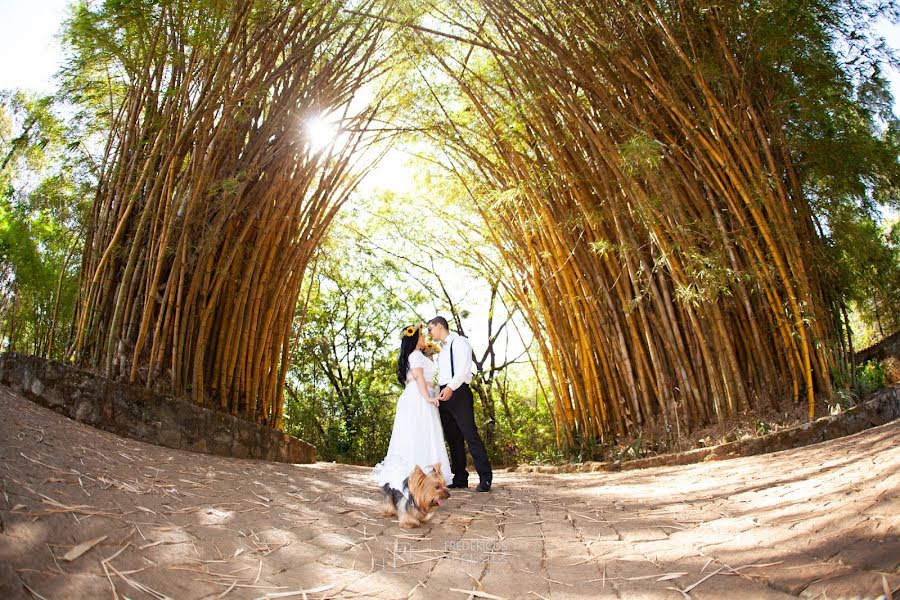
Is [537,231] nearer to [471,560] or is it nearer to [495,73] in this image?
[495,73]

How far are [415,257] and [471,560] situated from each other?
7.43 meters

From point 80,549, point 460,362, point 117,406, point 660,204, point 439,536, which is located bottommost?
point 439,536

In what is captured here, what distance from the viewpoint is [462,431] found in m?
2.92

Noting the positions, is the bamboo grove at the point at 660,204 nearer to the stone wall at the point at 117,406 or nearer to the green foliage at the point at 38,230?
the stone wall at the point at 117,406

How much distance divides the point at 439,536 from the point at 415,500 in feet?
0.67

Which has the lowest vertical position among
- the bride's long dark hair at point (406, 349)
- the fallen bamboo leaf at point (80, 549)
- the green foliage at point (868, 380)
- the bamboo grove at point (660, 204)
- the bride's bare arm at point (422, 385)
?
the fallen bamboo leaf at point (80, 549)

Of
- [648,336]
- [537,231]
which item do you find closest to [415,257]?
[537,231]

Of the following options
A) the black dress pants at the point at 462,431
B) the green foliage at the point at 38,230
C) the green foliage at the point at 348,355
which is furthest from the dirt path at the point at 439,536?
the green foliage at the point at 348,355

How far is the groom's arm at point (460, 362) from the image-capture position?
2838 millimetres

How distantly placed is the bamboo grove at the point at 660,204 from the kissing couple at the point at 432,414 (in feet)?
4.27

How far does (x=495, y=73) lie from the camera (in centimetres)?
436

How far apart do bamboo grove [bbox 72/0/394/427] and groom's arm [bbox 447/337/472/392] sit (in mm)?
1715

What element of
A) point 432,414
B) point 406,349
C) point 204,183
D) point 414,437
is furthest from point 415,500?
point 204,183

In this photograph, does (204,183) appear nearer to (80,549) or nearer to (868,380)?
(80,549)
